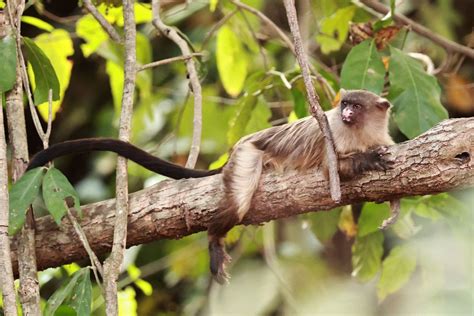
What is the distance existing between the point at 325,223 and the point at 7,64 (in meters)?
1.64

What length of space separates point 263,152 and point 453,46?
4.99 ft

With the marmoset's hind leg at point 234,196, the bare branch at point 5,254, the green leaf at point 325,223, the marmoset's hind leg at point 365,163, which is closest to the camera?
the bare branch at point 5,254

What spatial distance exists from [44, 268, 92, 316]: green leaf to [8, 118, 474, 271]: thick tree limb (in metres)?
0.29

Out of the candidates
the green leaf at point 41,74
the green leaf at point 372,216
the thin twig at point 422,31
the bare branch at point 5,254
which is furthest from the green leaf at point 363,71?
the bare branch at point 5,254

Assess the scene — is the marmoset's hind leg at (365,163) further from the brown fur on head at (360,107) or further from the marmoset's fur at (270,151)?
the brown fur on head at (360,107)

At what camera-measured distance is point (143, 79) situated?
4336 mm

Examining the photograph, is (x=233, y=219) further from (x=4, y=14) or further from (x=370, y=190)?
(x=4, y=14)

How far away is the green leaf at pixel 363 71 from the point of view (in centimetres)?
332

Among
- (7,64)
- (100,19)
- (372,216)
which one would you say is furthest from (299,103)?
(7,64)

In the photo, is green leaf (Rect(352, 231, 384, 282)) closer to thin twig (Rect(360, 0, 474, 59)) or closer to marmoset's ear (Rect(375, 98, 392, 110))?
marmoset's ear (Rect(375, 98, 392, 110))

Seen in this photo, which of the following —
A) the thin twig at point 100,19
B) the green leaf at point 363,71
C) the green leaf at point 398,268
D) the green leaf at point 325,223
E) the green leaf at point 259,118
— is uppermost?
the thin twig at point 100,19

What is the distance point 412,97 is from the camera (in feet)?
10.7

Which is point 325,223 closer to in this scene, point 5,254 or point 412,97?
point 412,97

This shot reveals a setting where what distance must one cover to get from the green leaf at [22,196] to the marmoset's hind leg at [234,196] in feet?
2.20
